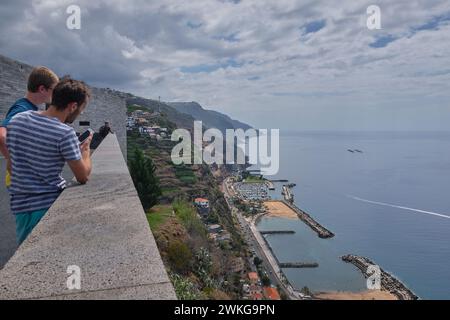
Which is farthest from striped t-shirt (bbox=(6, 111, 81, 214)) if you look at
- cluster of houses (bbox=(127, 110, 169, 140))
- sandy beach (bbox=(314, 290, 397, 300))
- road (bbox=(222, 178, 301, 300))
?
cluster of houses (bbox=(127, 110, 169, 140))

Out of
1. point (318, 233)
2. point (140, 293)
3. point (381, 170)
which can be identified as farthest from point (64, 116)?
point (381, 170)

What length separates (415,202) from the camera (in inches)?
2325

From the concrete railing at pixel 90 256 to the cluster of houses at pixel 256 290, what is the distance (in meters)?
22.7

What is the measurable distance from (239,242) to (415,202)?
114 ft

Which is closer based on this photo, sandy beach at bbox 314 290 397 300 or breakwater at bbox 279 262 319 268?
sandy beach at bbox 314 290 397 300

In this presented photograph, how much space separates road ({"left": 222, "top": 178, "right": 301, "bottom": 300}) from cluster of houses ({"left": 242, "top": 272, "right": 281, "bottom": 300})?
2059 millimetres

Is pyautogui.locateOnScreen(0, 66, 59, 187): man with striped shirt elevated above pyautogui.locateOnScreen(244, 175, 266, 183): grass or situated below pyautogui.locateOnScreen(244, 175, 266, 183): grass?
above

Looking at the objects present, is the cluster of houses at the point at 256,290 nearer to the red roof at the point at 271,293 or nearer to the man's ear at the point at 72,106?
the red roof at the point at 271,293

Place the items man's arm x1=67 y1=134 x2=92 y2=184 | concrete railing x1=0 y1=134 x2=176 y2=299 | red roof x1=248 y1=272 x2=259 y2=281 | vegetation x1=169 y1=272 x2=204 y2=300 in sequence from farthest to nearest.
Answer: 1. red roof x1=248 y1=272 x2=259 y2=281
2. vegetation x1=169 y1=272 x2=204 y2=300
3. man's arm x1=67 y1=134 x2=92 y2=184
4. concrete railing x1=0 y1=134 x2=176 y2=299

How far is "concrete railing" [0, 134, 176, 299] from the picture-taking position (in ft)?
4.11

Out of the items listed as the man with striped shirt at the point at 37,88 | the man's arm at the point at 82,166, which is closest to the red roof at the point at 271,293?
the man's arm at the point at 82,166

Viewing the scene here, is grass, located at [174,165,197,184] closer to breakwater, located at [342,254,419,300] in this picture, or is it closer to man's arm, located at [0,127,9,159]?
breakwater, located at [342,254,419,300]

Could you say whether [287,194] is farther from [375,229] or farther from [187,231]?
[187,231]

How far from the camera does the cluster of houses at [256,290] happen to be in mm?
24094
